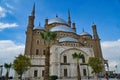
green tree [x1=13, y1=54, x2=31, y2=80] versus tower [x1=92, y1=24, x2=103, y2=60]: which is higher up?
tower [x1=92, y1=24, x2=103, y2=60]

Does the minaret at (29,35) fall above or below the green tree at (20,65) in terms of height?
above

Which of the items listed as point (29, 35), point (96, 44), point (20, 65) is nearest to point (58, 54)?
point (20, 65)

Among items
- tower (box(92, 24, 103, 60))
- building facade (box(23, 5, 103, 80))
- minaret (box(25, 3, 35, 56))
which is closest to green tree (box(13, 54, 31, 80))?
building facade (box(23, 5, 103, 80))

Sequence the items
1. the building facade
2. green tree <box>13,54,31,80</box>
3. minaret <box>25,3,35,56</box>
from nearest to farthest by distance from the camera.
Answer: green tree <box>13,54,31,80</box>, the building facade, minaret <box>25,3,35,56</box>

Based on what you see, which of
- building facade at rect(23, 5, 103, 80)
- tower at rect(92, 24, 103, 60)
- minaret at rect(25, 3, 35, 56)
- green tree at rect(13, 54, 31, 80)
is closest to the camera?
green tree at rect(13, 54, 31, 80)

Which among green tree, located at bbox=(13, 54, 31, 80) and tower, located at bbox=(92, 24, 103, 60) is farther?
tower, located at bbox=(92, 24, 103, 60)

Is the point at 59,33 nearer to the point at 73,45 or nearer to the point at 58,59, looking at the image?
the point at 73,45

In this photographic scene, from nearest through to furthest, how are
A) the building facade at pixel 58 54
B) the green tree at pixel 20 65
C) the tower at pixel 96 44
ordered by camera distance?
the green tree at pixel 20 65, the building facade at pixel 58 54, the tower at pixel 96 44

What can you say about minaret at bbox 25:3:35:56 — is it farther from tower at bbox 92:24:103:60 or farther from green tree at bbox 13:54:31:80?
tower at bbox 92:24:103:60

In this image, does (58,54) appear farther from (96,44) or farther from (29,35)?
(96,44)

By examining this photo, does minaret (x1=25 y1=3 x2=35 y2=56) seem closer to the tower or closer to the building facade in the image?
the building facade

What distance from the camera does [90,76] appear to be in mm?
37375

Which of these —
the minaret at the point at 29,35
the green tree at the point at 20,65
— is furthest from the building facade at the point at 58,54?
the green tree at the point at 20,65

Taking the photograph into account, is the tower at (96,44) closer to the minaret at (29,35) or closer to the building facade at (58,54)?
the building facade at (58,54)
